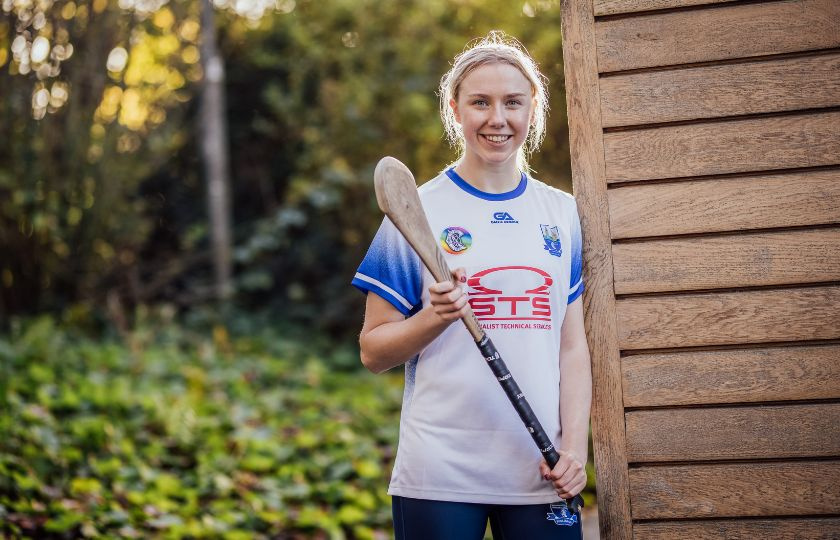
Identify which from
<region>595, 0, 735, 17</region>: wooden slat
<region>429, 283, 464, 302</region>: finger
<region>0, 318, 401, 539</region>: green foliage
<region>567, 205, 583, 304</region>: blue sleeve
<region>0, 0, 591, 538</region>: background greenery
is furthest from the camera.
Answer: <region>0, 0, 591, 538</region>: background greenery

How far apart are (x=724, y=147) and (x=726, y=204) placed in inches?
5.6

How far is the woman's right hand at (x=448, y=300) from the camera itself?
1.83 m

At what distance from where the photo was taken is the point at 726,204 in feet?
7.27

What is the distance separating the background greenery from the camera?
4359mm

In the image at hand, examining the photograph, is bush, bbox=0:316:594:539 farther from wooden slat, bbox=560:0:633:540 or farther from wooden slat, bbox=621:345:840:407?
wooden slat, bbox=621:345:840:407

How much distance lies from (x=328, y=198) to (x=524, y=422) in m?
7.30

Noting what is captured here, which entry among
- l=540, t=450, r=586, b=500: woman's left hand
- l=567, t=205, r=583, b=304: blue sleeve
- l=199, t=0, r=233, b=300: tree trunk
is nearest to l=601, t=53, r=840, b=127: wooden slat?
l=567, t=205, r=583, b=304: blue sleeve

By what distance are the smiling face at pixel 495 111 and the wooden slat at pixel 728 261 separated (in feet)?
1.44

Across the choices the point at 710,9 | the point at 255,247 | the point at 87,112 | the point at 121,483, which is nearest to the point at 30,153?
the point at 87,112

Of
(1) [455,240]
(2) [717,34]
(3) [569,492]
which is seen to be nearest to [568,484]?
(3) [569,492]

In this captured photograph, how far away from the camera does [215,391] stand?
653 centimetres

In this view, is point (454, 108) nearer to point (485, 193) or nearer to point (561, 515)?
point (485, 193)

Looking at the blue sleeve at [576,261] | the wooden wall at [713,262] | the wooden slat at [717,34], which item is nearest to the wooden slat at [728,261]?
the wooden wall at [713,262]

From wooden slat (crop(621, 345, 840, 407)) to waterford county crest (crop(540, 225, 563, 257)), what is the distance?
363mm
